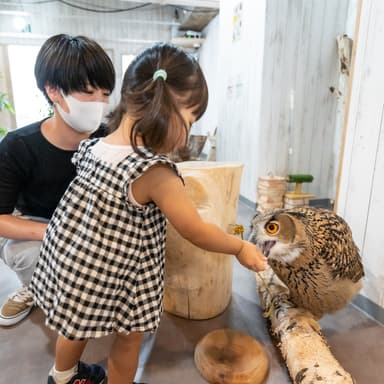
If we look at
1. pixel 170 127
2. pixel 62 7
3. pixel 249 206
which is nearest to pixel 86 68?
Answer: pixel 170 127

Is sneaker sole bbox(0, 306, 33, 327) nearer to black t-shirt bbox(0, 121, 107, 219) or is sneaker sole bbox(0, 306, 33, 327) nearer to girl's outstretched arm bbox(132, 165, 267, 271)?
black t-shirt bbox(0, 121, 107, 219)

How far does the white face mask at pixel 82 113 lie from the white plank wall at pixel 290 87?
1.68 meters

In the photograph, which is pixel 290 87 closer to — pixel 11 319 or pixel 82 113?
pixel 82 113

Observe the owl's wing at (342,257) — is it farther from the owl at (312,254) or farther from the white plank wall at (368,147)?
the white plank wall at (368,147)

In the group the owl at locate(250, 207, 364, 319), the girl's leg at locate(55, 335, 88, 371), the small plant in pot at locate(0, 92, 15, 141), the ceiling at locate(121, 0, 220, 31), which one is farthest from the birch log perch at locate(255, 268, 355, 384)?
the small plant in pot at locate(0, 92, 15, 141)

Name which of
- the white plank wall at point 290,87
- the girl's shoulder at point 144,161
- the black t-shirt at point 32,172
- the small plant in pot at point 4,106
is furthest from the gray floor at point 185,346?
the small plant in pot at point 4,106

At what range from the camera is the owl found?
37.1 inches

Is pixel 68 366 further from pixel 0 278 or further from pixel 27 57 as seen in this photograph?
pixel 27 57

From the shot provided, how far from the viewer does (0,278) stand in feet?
4.78

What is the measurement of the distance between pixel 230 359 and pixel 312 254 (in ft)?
1.27

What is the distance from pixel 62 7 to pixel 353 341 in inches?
198

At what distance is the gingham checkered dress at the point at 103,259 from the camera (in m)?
0.69

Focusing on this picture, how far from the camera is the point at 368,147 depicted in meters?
1.17

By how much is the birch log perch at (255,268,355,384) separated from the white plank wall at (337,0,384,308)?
0.33 metres
